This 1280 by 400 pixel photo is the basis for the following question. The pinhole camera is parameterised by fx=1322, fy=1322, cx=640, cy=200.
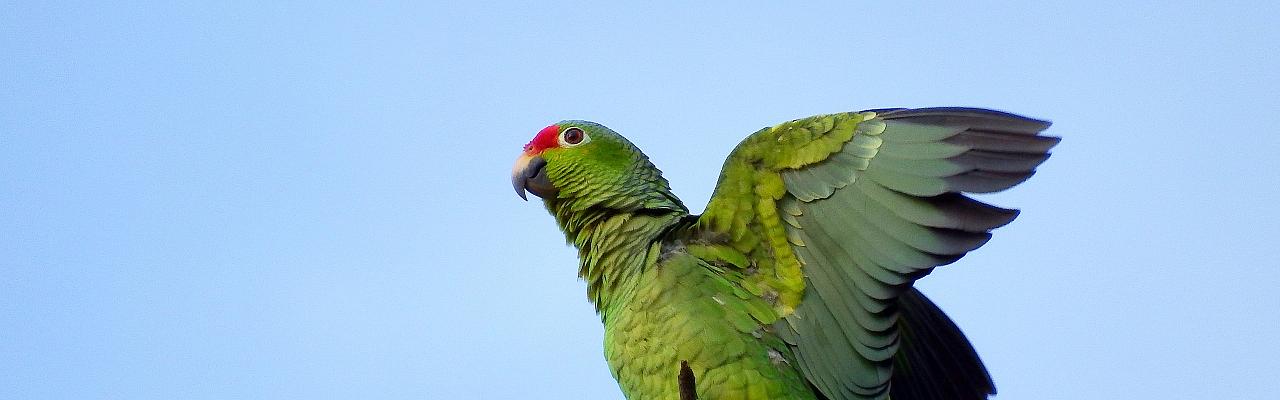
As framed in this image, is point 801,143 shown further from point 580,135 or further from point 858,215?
point 580,135

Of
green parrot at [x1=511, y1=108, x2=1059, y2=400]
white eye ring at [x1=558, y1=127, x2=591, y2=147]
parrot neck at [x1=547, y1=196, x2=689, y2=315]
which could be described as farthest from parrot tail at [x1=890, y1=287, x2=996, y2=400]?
white eye ring at [x1=558, y1=127, x2=591, y2=147]

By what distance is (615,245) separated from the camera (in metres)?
5.29

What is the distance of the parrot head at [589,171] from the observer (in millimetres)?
5469

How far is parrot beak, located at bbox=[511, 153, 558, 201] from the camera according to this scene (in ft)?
18.7

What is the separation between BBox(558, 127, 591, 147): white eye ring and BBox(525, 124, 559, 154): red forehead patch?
0.03 metres

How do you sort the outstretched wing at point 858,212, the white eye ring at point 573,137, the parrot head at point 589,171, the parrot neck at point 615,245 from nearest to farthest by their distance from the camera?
1. the outstretched wing at point 858,212
2. the parrot neck at point 615,245
3. the parrot head at point 589,171
4. the white eye ring at point 573,137

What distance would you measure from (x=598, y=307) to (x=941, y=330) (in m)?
1.46

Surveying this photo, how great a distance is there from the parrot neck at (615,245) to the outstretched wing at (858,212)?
36 centimetres

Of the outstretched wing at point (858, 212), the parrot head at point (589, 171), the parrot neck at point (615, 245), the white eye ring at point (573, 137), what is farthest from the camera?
the white eye ring at point (573, 137)

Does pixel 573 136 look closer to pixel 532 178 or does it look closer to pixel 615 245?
pixel 532 178

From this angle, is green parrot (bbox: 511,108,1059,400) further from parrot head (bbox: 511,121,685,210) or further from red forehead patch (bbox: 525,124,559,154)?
red forehead patch (bbox: 525,124,559,154)

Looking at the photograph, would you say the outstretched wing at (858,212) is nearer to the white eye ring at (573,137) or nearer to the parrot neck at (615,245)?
the parrot neck at (615,245)

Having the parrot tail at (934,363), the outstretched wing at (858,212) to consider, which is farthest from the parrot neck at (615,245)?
the parrot tail at (934,363)

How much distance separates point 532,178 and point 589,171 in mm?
303
